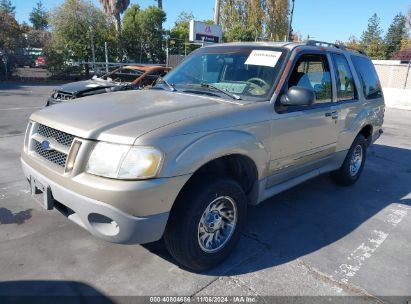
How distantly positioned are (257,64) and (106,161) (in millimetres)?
2061

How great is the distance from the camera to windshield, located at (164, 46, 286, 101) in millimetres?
3795

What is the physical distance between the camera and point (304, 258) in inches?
141

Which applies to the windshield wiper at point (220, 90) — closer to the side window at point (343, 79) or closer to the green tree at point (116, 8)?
the side window at point (343, 79)

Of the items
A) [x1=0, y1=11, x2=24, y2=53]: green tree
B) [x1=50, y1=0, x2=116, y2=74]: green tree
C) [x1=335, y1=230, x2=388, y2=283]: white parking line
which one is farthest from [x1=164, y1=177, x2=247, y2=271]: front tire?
[x1=50, y1=0, x2=116, y2=74]: green tree

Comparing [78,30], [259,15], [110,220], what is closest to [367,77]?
[110,220]

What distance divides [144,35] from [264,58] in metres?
25.7

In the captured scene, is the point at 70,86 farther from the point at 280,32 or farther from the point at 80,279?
the point at 280,32

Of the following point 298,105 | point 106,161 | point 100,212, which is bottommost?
point 100,212

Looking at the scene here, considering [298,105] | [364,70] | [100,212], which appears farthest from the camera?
[364,70]

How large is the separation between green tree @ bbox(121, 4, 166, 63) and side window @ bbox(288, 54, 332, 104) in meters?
24.3

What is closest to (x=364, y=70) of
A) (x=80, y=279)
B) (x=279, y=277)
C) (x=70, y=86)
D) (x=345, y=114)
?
(x=345, y=114)

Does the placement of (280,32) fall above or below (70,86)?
above

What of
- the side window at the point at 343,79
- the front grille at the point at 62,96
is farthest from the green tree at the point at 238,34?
the side window at the point at 343,79

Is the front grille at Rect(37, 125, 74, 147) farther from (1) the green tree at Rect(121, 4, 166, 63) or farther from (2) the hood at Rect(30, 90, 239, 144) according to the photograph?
(1) the green tree at Rect(121, 4, 166, 63)
